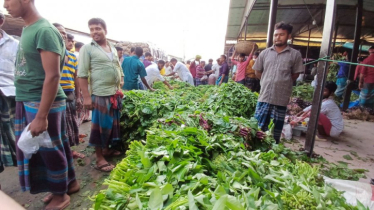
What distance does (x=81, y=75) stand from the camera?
2670 millimetres

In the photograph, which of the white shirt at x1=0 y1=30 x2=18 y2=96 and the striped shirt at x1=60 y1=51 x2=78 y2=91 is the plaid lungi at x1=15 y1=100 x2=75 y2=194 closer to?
the white shirt at x1=0 y1=30 x2=18 y2=96

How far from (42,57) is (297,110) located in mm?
6343

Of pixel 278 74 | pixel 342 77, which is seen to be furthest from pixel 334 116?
pixel 342 77

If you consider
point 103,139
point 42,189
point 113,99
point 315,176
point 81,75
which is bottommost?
point 42,189

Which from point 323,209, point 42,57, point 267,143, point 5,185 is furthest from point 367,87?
point 5,185

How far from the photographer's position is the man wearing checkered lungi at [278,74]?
2.90 metres

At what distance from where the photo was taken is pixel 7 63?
8.03ft

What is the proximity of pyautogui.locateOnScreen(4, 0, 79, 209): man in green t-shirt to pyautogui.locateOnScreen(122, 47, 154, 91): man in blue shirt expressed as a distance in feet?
8.54

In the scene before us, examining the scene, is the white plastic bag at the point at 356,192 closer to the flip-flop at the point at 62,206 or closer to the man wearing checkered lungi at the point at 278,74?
the man wearing checkered lungi at the point at 278,74

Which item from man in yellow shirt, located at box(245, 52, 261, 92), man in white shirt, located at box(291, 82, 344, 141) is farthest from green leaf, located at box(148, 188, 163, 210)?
man in yellow shirt, located at box(245, 52, 261, 92)

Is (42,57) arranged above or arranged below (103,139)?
above

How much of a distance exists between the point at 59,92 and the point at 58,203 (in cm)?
117

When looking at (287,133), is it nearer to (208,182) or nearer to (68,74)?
(208,182)

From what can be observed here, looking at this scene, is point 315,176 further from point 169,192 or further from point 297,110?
point 297,110
